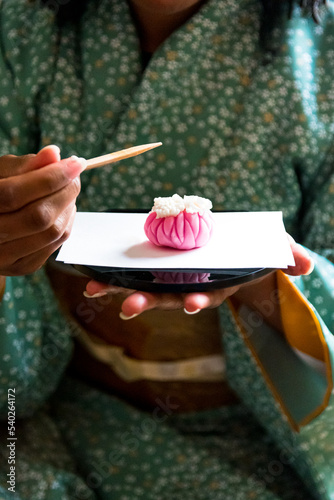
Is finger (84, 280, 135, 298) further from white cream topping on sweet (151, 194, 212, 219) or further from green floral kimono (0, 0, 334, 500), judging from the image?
green floral kimono (0, 0, 334, 500)

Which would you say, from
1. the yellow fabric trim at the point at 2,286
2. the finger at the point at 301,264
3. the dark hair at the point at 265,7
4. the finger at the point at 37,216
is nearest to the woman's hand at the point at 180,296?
the finger at the point at 301,264

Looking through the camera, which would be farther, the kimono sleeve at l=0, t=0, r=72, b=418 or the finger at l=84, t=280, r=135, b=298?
the kimono sleeve at l=0, t=0, r=72, b=418

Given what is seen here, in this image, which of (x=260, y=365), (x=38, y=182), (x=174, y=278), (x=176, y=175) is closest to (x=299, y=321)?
(x=260, y=365)

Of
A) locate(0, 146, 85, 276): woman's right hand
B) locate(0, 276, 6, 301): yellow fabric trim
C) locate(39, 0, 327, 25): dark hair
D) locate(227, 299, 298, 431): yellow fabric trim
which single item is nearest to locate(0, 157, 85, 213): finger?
locate(0, 146, 85, 276): woman's right hand

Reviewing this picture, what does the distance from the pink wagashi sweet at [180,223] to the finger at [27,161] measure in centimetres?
19

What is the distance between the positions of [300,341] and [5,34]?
2.49ft

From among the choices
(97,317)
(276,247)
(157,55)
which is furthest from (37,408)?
(157,55)

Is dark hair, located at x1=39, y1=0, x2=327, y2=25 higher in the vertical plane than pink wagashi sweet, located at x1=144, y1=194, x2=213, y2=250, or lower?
higher

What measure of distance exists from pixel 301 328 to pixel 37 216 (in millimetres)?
429

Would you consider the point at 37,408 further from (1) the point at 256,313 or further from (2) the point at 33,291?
(1) the point at 256,313

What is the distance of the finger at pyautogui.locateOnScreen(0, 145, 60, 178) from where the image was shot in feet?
2.29

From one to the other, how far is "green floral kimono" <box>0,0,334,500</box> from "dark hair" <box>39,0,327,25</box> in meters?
0.02

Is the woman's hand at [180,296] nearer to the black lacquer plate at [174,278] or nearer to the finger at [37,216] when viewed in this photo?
the black lacquer plate at [174,278]

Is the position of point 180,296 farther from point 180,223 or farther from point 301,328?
point 301,328
